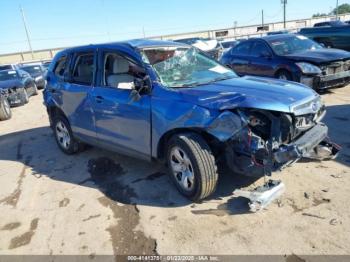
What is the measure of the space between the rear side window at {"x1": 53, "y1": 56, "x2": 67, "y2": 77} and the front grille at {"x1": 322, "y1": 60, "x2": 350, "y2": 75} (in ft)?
20.2

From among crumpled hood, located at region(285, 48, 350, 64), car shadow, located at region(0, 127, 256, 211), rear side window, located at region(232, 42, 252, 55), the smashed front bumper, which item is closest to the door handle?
car shadow, located at region(0, 127, 256, 211)

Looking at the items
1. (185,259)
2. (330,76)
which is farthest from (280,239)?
(330,76)

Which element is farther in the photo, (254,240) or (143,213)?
(143,213)

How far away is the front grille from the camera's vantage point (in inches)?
349

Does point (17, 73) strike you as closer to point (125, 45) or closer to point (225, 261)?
point (125, 45)

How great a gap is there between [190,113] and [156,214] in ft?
4.04

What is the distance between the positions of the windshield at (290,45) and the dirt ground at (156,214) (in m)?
4.32

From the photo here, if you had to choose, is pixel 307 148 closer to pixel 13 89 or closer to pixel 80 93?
pixel 80 93

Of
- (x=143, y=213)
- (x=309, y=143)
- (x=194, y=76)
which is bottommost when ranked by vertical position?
(x=143, y=213)

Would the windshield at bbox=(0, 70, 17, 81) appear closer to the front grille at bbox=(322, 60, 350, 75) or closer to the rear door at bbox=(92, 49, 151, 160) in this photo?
the rear door at bbox=(92, 49, 151, 160)

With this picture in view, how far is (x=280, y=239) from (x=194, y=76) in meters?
2.35

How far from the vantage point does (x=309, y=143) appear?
396 centimetres

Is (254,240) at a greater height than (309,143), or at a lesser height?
lesser

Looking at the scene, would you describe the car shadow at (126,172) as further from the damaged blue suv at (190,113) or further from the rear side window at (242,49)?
the rear side window at (242,49)
